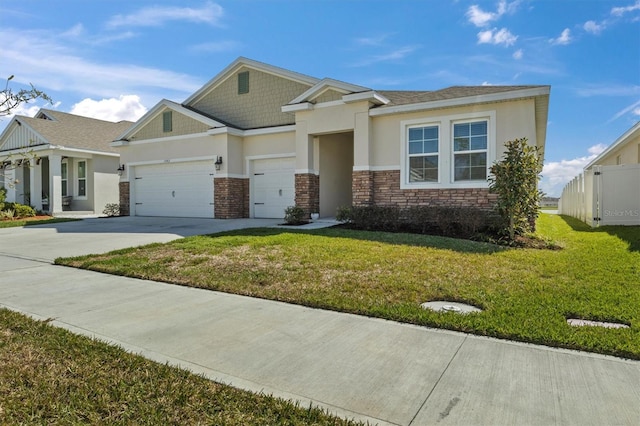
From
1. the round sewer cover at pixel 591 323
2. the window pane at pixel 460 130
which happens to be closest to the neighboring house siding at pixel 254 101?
the window pane at pixel 460 130

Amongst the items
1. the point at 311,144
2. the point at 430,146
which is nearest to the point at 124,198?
the point at 311,144

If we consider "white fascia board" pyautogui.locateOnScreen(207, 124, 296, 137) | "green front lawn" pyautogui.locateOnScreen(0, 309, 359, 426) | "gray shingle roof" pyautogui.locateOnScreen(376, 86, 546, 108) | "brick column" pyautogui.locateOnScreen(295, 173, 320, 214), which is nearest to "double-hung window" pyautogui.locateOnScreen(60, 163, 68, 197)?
"white fascia board" pyautogui.locateOnScreen(207, 124, 296, 137)

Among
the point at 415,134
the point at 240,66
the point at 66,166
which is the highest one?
the point at 240,66

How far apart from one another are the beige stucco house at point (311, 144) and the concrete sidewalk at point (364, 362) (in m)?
8.36

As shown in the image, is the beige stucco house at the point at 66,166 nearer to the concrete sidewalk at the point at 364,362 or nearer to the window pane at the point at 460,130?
the concrete sidewalk at the point at 364,362

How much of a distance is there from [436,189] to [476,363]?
9387 millimetres

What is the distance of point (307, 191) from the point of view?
14.2 meters

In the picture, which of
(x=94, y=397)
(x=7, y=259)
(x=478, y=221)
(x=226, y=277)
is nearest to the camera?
(x=94, y=397)

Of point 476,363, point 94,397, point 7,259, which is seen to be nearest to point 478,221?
point 476,363

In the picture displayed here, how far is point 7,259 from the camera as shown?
8.30 meters

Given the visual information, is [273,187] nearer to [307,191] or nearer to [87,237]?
[307,191]

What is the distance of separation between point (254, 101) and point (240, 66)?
177 centimetres

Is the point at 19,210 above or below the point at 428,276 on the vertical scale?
above

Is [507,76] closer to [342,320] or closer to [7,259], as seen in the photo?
[342,320]
